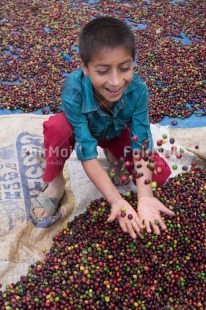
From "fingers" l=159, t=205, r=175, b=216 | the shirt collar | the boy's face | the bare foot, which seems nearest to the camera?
the boy's face

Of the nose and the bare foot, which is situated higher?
the nose

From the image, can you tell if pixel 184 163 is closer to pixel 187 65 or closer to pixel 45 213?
pixel 45 213

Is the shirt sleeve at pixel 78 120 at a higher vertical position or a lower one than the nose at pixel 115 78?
lower

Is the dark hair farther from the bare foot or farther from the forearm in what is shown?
the bare foot

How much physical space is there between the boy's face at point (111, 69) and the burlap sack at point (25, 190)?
1294 mm

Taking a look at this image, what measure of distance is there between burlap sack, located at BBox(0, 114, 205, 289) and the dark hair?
1465 millimetres

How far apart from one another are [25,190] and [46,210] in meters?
0.40

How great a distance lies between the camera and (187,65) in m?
5.89

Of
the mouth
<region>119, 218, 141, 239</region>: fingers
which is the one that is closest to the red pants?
the mouth

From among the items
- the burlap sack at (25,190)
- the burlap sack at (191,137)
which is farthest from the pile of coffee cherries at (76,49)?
the burlap sack at (25,190)

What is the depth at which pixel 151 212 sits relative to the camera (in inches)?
119

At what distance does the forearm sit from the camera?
3.10 meters

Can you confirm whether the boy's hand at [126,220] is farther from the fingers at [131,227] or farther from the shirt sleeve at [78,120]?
the shirt sleeve at [78,120]

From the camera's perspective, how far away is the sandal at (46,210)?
3.58 meters
